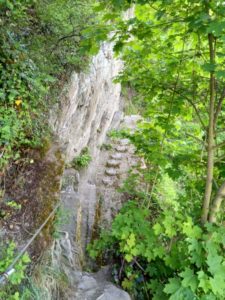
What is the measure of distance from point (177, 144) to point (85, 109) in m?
2.09

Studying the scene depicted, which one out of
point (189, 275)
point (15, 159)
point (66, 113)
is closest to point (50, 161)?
point (15, 159)

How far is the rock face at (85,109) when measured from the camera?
3.52 metres

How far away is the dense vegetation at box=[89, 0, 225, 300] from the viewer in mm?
1829

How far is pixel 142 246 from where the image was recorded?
2285 mm

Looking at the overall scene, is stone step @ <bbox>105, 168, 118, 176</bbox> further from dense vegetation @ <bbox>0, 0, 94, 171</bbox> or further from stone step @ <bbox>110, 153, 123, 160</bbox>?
dense vegetation @ <bbox>0, 0, 94, 171</bbox>

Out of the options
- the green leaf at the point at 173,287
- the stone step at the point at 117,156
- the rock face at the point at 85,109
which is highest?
the rock face at the point at 85,109

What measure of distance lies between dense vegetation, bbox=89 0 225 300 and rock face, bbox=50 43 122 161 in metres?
1.15

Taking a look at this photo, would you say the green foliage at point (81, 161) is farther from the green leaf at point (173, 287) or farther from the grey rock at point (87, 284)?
the green leaf at point (173, 287)

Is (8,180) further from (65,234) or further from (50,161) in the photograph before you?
(65,234)

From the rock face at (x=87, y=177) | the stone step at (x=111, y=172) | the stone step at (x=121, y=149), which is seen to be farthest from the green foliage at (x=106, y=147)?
the stone step at (x=111, y=172)

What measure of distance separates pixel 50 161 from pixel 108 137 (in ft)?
13.1

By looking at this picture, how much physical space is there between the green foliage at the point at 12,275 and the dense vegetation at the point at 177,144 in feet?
3.03

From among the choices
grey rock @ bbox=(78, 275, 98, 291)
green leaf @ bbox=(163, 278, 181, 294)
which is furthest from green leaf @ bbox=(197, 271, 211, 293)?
grey rock @ bbox=(78, 275, 98, 291)

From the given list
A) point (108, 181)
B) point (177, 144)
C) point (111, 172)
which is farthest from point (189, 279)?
point (111, 172)
